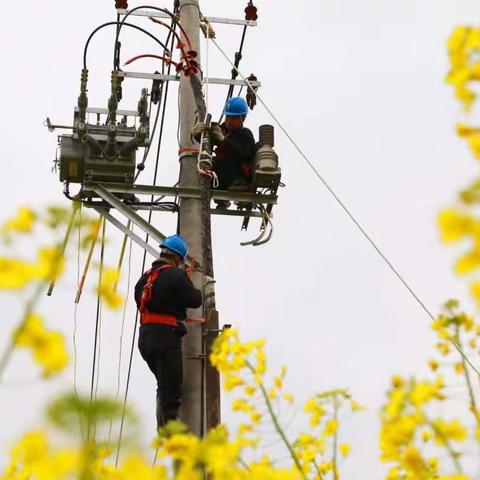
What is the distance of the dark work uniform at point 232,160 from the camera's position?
7.22 metres

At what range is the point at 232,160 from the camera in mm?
7250

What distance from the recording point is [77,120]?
23.0ft

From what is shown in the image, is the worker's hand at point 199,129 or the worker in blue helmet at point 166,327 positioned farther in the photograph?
the worker's hand at point 199,129

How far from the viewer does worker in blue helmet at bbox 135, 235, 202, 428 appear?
5.86 m

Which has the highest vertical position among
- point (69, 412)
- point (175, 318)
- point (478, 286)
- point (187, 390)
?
point (175, 318)

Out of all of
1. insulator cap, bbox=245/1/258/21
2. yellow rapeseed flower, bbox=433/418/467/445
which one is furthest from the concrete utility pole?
yellow rapeseed flower, bbox=433/418/467/445

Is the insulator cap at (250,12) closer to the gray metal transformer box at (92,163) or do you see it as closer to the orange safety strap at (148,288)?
the gray metal transformer box at (92,163)

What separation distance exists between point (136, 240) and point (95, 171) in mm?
775

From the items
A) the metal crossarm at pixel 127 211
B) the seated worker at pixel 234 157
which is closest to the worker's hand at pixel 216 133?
the seated worker at pixel 234 157

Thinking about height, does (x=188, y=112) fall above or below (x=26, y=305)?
above

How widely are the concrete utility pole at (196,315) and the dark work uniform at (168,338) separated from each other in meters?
0.12

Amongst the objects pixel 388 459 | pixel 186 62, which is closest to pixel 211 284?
pixel 186 62

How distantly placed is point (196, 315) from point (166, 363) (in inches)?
19.6

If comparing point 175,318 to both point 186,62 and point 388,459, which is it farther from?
point 388,459
